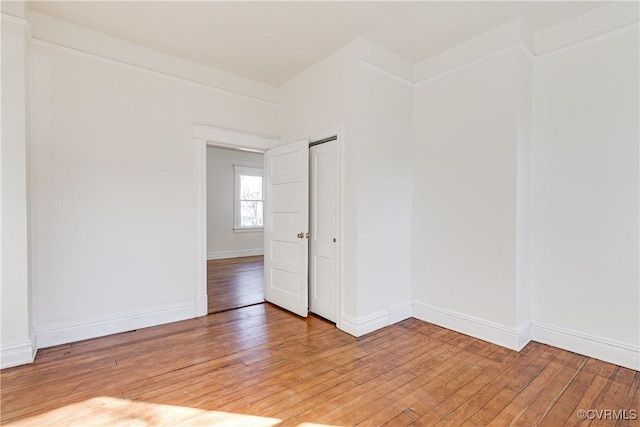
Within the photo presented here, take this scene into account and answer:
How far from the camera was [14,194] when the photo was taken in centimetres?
244

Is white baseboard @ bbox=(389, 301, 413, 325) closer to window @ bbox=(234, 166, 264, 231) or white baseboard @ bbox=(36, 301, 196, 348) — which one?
white baseboard @ bbox=(36, 301, 196, 348)

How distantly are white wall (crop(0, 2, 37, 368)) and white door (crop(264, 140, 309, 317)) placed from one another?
235 cm

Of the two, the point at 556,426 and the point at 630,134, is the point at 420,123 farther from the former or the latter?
the point at 556,426

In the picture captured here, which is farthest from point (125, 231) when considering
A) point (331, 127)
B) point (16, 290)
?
point (331, 127)

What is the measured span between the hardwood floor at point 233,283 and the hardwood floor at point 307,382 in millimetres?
1064

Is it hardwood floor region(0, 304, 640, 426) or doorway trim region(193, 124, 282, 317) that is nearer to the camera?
hardwood floor region(0, 304, 640, 426)

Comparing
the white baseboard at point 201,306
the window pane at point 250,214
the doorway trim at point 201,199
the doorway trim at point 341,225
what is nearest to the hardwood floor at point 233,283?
the white baseboard at point 201,306

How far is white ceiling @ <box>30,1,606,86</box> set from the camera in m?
2.66

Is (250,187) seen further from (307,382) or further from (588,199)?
(588,199)

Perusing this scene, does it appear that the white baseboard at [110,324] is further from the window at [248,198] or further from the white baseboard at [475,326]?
the window at [248,198]

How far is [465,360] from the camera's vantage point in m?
2.65

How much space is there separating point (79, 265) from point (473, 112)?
4.03 m

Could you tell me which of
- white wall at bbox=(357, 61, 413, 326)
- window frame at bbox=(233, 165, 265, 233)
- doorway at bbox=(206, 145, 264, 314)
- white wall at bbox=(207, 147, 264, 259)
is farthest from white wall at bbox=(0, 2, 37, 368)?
window frame at bbox=(233, 165, 265, 233)

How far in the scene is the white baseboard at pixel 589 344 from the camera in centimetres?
250
